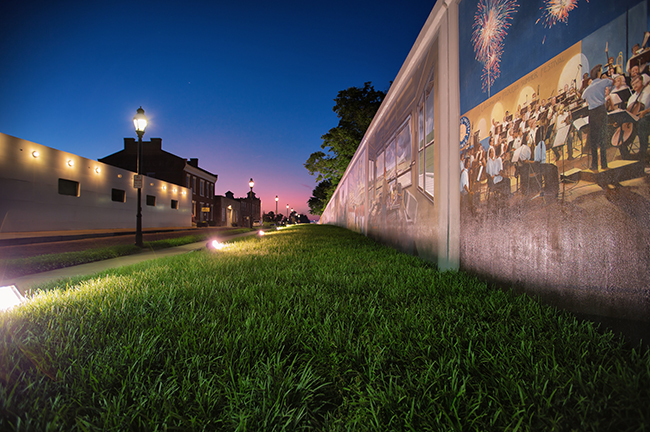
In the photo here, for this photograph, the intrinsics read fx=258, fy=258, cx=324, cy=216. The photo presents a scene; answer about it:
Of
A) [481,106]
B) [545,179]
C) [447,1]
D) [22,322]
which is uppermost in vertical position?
[447,1]

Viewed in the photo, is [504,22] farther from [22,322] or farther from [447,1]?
[22,322]

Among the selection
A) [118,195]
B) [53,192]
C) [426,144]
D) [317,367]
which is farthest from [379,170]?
[118,195]

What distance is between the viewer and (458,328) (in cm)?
197

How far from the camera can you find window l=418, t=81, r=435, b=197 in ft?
15.3

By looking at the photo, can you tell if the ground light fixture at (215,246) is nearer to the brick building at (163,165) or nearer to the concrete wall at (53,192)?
the concrete wall at (53,192)

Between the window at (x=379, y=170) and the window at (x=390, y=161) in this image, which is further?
the window at (x=379, y=170)

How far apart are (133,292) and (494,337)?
11.8ft

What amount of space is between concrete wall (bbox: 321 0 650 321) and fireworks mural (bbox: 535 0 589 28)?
0.04 feet

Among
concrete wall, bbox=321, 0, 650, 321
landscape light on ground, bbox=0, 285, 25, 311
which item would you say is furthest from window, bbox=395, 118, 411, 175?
landscape light on ground, bbox=0, 285, 25, 311

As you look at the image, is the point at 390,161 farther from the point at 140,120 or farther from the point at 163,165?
the point at 163,165

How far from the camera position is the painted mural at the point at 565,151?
1712 mm

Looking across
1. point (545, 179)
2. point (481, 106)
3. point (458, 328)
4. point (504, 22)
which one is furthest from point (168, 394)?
point (504, 22)

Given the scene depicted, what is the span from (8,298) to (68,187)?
20.5 meters

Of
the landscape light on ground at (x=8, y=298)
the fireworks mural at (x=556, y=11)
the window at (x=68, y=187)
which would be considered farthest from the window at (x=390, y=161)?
the window at (x=68, y=187)
